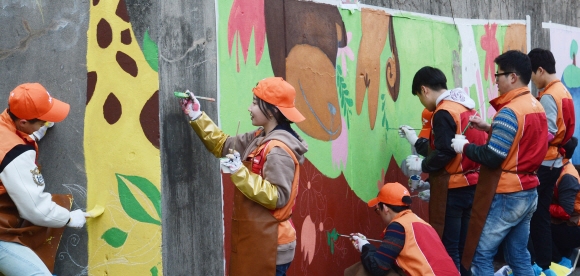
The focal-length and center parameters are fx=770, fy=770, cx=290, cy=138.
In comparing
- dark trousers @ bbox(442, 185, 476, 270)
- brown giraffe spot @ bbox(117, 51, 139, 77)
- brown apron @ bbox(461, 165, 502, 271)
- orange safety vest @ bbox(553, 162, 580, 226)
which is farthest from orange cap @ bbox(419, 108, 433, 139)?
brown giraffe spot @ bbox(117, 51, 139, 77)

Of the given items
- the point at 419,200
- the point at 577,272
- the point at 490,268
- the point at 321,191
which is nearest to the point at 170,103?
the point at 321,191

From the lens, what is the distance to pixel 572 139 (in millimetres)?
7402

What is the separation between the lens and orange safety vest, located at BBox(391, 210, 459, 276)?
5.01 meters

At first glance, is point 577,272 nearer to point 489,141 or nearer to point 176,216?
point 489,141

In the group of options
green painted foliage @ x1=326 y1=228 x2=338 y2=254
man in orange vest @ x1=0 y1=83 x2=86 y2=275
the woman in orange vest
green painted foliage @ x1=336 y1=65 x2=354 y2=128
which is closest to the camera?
man in orange vest @ x1=0 y1=83 x2=86 y2=275

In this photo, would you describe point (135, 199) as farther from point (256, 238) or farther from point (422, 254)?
point (422, 254)

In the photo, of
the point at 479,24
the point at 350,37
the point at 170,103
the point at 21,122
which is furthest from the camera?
the point at 479,24

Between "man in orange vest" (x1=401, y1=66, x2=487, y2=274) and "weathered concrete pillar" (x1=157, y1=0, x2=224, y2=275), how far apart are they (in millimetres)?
1880

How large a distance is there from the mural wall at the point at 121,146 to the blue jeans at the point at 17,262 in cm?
57

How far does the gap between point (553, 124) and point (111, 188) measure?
409 cm

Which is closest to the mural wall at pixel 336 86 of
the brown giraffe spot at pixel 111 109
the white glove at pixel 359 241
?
the white glove at pixel 359 241

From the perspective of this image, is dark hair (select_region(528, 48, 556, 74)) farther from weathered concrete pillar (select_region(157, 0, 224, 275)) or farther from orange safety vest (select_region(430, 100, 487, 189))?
weathered concrete pillar (select_region(157, 0, 224, 275))

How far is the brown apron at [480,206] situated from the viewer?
18.1ft

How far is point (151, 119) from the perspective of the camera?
4602 millimetres
